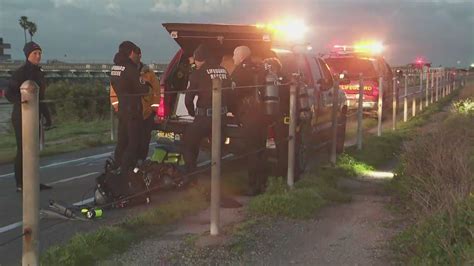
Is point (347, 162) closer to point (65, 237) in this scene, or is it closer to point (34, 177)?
point (65, 237)

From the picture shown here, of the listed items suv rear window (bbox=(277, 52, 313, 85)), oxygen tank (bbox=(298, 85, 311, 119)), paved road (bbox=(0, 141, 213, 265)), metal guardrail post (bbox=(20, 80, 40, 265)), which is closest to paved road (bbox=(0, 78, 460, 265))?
paved road (bbox=(0, 141, 213, 265))

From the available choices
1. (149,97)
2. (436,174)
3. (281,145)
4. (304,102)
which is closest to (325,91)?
(304,102)

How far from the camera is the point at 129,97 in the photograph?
22.8 feet

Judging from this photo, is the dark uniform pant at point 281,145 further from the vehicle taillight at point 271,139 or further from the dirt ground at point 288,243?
the dirt ground at point 288,243

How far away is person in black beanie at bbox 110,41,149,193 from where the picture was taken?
6.99 metres

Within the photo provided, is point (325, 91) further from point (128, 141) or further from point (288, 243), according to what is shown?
point (288, 243)

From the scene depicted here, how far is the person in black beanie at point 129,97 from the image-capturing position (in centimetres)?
699

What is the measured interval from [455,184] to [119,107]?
3929 millimetres

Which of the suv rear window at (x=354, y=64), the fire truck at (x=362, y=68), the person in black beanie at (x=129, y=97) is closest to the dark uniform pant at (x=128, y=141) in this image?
the person in black beanie at (x=129, y=97)

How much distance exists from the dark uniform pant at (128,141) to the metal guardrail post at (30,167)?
3.56 m

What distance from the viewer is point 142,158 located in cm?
773

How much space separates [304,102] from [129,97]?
252cm

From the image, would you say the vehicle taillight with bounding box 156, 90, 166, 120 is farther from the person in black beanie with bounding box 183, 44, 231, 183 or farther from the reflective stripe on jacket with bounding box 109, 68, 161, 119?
the person in black beanie with bounding box 183, 44, 231, 183

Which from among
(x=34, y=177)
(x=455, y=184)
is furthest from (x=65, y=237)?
(x=455, y=184)
